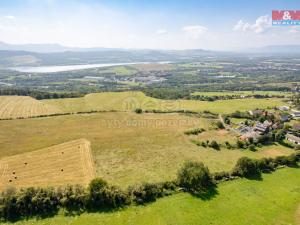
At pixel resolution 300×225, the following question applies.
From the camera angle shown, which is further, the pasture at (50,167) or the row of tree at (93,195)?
the pasture at (50,167)

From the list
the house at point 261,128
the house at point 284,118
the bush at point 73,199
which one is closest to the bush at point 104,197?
the bush at point 73,199

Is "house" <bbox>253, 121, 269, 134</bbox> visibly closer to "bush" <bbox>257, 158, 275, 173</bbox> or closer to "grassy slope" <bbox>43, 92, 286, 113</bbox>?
"bush" <bbox>257, 158, 275, 173</bbox>

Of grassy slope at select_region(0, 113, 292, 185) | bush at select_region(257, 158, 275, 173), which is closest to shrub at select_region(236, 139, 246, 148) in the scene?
grassy slope at select_region(0, 113, 292, 185)

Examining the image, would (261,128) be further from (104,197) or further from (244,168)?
(104,197)

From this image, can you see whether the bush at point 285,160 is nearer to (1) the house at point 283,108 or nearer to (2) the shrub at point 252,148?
(2) the shrub at point 252,148

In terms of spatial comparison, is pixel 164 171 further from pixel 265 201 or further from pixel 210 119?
pixel 210 119
